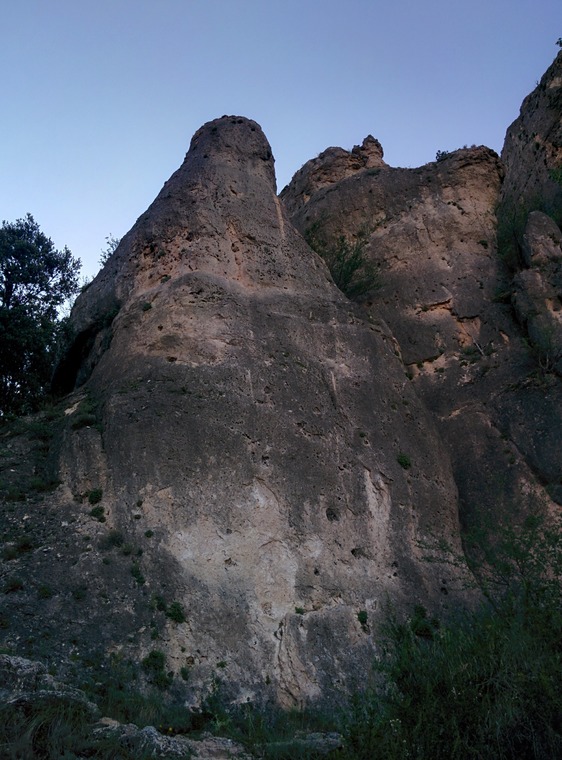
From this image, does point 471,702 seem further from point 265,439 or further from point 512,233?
point 512,233

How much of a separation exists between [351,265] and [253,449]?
36.9 feet

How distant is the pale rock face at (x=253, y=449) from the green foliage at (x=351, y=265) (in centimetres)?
300

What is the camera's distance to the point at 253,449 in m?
15.3

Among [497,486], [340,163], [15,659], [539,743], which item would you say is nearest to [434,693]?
[539,743]

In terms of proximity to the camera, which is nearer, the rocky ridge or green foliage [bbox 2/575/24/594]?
green foliage [bbox 2/575/24/594]

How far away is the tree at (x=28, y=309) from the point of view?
21.0 metres

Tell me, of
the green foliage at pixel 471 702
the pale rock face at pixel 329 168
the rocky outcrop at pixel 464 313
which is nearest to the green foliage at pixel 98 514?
the green foliage at pixel 471 702

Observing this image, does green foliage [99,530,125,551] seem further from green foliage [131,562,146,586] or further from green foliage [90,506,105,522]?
green foliage [131,562,146,586]

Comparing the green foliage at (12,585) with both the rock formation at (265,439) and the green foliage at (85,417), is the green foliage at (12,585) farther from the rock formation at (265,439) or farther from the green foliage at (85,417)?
the green foliage at (85,417)

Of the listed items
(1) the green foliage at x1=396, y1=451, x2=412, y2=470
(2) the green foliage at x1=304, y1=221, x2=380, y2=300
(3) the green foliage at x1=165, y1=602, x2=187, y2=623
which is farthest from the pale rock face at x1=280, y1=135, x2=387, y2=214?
(3) the green foliage at x1=165, y1=602, x2=187, y2=623

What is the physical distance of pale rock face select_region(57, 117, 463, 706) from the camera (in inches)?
504

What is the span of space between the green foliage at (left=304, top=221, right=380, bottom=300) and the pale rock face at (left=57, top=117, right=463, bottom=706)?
3005mm

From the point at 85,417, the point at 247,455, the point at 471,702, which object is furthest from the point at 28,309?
the point at 471,702

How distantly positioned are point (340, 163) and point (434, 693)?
28835 mm
